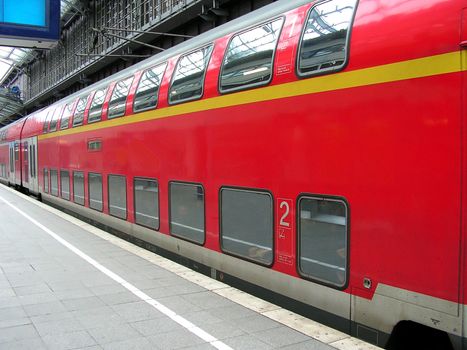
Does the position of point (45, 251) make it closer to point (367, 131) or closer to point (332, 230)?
point (332, 230)

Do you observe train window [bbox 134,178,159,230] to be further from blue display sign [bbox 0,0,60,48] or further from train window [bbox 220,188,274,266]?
blue display sign [bbox 0,0,60,48]

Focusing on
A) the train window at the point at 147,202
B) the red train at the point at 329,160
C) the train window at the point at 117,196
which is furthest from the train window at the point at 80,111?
the red train at the point at 329,160

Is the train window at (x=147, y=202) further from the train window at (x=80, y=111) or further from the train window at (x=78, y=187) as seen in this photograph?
the train window at (x=80, y=111)

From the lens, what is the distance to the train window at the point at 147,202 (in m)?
7.56

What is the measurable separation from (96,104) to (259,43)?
21.2 feet

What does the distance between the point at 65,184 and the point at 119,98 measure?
18.1 ft

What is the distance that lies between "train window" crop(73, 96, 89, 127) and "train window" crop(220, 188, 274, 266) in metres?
7.13

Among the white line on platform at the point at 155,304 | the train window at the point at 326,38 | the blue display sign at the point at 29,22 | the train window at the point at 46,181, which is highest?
the blue display sign at the point at 29,22

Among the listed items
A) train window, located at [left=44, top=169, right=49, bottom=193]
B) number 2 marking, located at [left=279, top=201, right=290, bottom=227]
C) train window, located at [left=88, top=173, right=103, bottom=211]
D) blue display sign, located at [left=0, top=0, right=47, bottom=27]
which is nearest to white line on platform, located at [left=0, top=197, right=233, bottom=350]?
number 2 marking, located at [left=279, top=201, right=290, bottom=227]

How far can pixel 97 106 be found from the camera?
410 inches

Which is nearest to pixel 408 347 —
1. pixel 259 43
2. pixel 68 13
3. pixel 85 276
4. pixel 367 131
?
pixel 367 131

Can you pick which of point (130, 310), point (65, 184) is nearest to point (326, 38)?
point (130, 310)

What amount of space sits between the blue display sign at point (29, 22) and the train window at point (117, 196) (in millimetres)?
3805

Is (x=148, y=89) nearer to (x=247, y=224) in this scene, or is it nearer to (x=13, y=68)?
(x=247, y=224)
